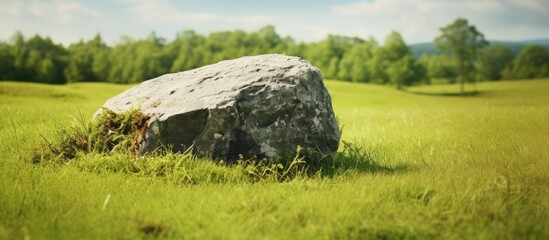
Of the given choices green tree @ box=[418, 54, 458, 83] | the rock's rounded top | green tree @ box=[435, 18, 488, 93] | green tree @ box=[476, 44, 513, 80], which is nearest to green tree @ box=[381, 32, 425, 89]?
green tree @ box=[435, 18, 488, 93]

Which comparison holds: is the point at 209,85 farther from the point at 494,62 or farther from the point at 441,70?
the point at 494,62

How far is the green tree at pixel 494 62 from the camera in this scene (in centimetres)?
11769

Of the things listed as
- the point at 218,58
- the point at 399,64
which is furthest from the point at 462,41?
the point at 218,58

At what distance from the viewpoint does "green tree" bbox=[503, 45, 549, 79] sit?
108000 millimetres

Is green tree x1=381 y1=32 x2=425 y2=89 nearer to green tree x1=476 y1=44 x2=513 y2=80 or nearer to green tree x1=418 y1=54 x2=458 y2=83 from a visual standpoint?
green tree x1=476 y1=44 x2=513 y2=80

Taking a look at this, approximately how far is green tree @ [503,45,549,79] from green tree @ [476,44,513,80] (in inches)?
177

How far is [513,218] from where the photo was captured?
4.02m

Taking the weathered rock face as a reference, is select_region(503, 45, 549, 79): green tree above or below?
above

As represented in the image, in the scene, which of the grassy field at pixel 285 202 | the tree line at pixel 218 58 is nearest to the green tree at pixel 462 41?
the tree line at pixel 218 58

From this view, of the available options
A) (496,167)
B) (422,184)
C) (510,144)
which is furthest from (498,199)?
(510,144)

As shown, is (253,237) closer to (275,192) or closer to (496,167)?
(275,192)

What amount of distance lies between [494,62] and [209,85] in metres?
138

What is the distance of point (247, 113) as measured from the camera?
243 inches

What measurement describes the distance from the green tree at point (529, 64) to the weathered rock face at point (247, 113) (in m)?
122
